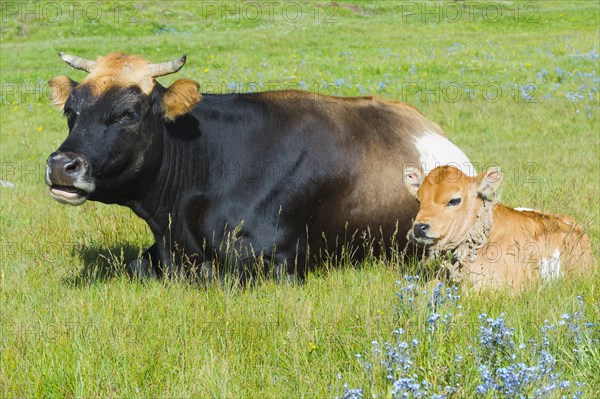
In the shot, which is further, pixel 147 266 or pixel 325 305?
pixel 147 266

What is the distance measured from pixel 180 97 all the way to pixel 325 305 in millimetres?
2520

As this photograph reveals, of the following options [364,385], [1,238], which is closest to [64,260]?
[1,238]

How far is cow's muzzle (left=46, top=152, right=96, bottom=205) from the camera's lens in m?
6.25

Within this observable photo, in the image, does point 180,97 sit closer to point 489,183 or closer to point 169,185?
point 169,185

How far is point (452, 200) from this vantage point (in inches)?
248

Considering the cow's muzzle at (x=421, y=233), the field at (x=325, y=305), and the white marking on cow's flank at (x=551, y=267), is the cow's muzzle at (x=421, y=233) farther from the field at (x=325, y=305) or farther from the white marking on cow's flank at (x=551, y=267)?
the white marking on cow's flank at (x=551, y=267)

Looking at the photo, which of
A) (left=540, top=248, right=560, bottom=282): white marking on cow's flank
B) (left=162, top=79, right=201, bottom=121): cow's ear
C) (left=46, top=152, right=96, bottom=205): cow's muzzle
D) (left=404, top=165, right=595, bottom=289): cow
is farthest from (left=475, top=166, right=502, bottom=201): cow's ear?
(left=46, top=152, right=96, bottom=205): cow's muzzle

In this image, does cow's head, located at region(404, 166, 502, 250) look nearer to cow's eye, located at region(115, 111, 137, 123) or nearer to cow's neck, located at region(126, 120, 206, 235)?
cow's neck, located at region(126, 120, 206, 235)

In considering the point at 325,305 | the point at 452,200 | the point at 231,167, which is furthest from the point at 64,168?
the point at 452,200

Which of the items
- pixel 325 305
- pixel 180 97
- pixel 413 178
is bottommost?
pixel 325 305

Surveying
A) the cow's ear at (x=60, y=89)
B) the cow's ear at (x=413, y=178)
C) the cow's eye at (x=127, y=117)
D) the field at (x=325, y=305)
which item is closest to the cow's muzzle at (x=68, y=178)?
the cow's eye at (x=127, y=117)

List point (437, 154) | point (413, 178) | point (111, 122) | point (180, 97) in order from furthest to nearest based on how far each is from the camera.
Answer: point (437, 154), point (180, 97), point (111, 122), point (413, 178)

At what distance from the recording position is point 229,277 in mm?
6836

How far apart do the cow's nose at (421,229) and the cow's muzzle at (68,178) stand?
2815 millimetres
